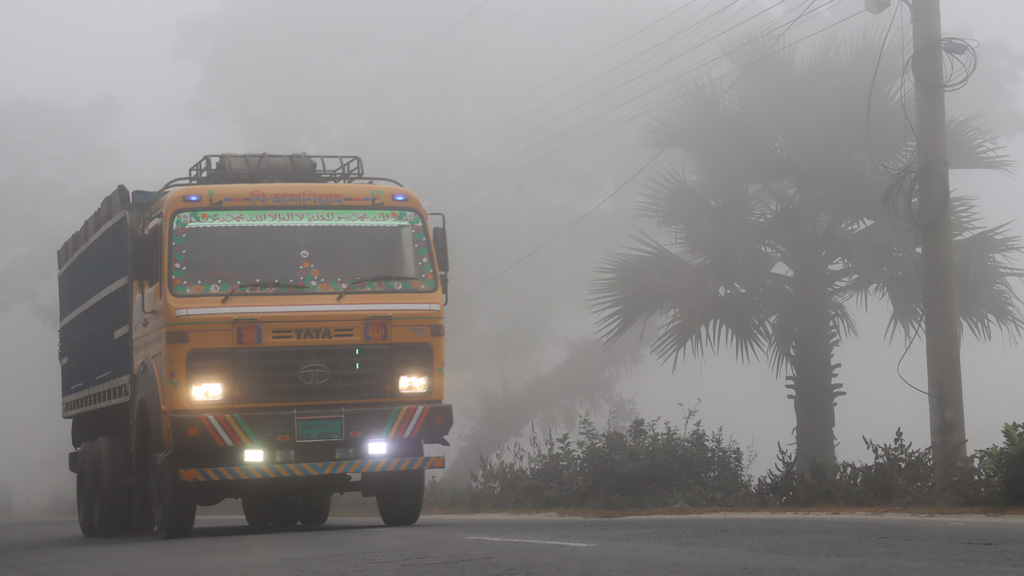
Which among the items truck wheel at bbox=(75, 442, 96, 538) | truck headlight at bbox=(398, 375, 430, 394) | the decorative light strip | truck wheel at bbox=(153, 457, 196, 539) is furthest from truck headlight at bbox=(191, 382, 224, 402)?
truck wheel at bbox=(75, 442, 96, 538)

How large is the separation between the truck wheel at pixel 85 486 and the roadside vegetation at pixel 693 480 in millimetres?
5810

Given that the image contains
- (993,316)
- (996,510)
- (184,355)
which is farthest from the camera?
(993,316)

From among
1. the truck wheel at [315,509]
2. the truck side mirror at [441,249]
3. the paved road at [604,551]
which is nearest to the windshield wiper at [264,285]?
the truck side mirror at [441,249]

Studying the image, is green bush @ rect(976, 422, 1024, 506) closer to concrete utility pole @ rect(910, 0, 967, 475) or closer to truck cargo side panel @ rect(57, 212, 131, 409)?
concrete utility pole @ rect(910, 0, 967, 475)

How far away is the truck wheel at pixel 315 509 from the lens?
585 inches

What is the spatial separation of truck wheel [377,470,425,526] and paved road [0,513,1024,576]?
853 millimetres

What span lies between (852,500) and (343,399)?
5.88m

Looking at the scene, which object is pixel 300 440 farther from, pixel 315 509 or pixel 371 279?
pixel 315 509

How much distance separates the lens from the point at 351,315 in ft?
38.1

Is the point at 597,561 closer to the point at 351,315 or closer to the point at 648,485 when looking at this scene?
the point at 351,315

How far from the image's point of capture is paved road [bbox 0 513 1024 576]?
695 centimetres

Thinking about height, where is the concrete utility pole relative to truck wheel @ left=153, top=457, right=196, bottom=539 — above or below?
above

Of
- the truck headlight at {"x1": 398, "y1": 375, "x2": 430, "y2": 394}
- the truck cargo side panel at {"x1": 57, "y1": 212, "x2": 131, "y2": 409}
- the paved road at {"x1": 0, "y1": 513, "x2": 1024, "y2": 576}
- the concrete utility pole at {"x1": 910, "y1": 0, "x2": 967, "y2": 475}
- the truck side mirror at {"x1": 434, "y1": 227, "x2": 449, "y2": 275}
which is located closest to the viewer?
the paved road at {"x1": 0, "y1": 513, "x2": 1024, "y2": 576}

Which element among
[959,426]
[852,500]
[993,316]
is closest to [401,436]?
[852,500]
